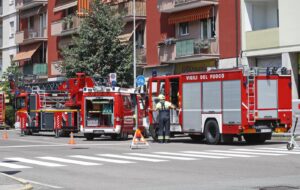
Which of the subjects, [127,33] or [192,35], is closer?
[192,35]

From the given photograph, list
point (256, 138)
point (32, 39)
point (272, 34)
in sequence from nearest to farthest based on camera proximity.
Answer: point (256, 138) → point (272, 34) → point (32, 39)

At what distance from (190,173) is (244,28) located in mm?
22281

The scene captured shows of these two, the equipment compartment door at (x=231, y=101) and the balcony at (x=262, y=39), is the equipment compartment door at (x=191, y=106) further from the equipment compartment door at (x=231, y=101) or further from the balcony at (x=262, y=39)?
the balcony at (x=262, y=39)

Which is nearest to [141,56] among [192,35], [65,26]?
[192,35]

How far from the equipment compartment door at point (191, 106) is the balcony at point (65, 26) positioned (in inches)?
957

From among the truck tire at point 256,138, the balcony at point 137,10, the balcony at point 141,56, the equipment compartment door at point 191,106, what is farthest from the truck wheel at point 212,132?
the balcony at point 137,10

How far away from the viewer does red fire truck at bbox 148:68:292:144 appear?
23969 mm

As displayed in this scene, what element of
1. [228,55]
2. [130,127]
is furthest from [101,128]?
[228,55]

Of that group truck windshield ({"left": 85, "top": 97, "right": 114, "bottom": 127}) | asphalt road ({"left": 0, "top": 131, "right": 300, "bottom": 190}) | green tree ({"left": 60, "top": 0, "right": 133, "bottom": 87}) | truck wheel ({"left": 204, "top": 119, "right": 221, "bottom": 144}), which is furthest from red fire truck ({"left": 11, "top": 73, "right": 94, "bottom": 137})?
asphalt road ({"left": 0, "top": 131, "right": 300, "bottom": 190})

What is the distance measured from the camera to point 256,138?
84.9 feet

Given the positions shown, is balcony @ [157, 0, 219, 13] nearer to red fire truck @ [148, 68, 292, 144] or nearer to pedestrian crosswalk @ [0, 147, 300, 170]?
red fire truck @ [148, 68, 292, 144]

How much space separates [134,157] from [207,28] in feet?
70.2

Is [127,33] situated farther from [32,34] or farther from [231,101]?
[231,101]

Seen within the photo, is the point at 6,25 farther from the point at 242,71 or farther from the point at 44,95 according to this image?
the point at 242,71
